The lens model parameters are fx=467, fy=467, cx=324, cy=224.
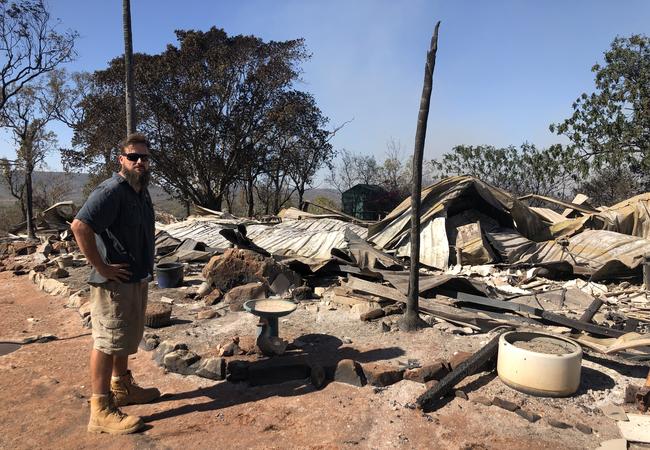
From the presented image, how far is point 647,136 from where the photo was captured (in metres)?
14.8

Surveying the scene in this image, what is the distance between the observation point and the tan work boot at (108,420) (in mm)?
3074

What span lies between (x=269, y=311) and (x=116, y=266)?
157 centimetres

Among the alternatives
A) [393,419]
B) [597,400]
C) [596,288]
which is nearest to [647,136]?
[596,288]

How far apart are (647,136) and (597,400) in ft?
48.0

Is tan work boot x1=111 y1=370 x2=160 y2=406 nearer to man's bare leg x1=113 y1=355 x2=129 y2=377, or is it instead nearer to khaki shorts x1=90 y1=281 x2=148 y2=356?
man's bare leg x1=113 y1=355 x2=129 y2=377

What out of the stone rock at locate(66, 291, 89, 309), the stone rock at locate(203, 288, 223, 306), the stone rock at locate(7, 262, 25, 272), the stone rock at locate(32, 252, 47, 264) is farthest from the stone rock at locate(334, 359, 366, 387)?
the stone rock at locate(7, 262, 25, 272)

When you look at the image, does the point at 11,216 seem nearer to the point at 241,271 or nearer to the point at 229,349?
the point at 241,271

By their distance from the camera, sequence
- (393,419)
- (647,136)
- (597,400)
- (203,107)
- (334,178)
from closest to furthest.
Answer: (393,419)
(597,400)
(647,136)
(203,107)
(334,178)

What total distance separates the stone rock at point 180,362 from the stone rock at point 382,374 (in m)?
1.50

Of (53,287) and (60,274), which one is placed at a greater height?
(60,274)

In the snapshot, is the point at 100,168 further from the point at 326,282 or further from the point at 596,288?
the point at 596,288

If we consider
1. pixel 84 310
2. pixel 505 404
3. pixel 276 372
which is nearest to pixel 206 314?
pixel 84 310

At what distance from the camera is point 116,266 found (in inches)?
121

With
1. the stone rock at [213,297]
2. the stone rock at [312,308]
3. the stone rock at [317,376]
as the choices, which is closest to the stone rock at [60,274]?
the stone rock at [213,297]
